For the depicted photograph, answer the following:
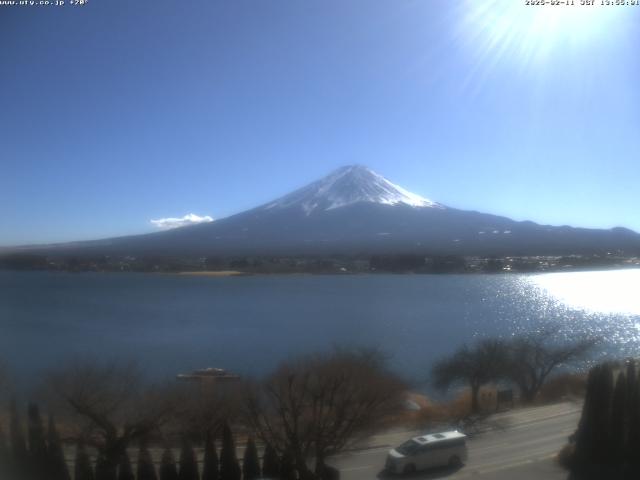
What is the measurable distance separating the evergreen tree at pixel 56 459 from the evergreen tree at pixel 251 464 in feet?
2.78

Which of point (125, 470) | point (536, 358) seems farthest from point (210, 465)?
point (536, 358)

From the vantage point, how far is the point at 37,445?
2.59 meters

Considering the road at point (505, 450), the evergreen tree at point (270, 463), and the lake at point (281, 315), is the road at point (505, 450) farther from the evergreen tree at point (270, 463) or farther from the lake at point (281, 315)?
the lake at point (281, 315)

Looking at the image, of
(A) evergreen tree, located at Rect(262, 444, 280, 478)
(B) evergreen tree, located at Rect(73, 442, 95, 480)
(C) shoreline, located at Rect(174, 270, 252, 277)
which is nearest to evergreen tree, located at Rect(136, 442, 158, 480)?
(B) evergreen tree, located at Rect(73, 442, 95, 480)

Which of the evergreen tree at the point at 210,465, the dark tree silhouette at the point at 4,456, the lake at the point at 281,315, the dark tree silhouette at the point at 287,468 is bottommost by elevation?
the dark tree silhouette at the point at 287,468

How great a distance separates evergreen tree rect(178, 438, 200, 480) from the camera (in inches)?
101

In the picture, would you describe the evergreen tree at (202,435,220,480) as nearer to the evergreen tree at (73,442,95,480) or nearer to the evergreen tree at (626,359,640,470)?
the evergreen tree at (73,442,95,480)

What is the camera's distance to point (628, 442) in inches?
108

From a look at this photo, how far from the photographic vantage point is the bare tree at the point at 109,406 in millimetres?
2717

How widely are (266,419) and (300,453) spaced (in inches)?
11.7

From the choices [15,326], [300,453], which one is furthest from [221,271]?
[300,453]

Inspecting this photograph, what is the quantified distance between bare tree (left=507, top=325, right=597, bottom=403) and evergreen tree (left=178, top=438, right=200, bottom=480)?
2.32m

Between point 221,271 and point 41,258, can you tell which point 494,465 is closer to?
point 41,258

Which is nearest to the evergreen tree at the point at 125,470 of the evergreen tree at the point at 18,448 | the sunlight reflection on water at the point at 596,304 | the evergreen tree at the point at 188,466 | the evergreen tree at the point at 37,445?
the evergreen tree at the point at 188,466
